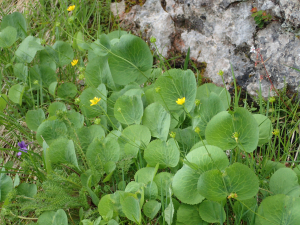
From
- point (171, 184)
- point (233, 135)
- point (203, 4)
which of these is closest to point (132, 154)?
point (171, 184)

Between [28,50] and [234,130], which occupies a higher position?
[28,50]

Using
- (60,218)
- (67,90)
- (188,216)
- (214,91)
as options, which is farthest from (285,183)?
(67,90)

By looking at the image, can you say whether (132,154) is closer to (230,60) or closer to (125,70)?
(125,70)

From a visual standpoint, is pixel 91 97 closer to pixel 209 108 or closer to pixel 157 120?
pixel 157 120

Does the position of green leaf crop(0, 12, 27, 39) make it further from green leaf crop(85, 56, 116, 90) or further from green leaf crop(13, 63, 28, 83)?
green leaf crop(85, 56, 116, 90)

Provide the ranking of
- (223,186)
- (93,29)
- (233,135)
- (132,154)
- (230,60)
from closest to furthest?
(223,186), (233,135), (132,154), (230,60), (93,29)

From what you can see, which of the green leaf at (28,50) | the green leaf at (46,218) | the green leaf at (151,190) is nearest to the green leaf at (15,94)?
the green leaf at (28,50)
